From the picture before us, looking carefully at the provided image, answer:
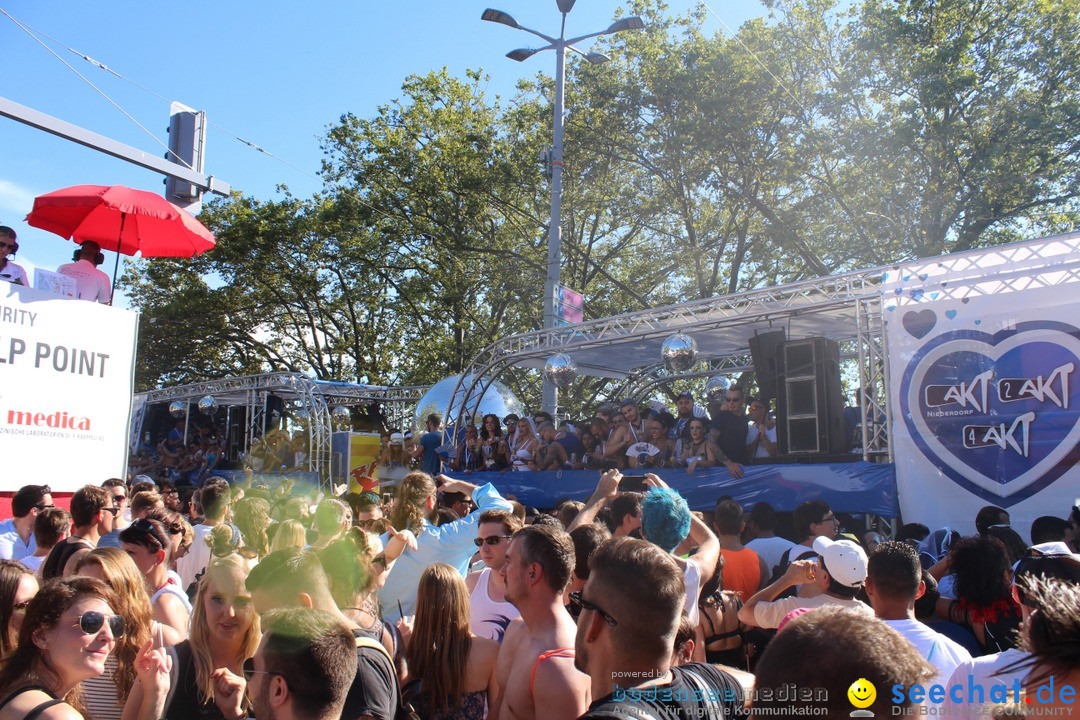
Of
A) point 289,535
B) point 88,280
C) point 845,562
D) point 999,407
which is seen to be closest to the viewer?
point 845,562

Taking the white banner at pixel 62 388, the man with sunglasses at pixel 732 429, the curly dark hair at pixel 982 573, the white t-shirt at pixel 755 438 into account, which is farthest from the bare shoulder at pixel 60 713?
the white t-shirt at pixel 755 438

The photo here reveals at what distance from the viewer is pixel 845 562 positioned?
353 centimetres

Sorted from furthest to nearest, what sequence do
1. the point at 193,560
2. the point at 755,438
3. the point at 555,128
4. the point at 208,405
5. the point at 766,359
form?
Result: 1. the point at 208,405
2. the point at 555,128
3. the point at 766,359
4. the point at 755,438
5. the point at 193,560

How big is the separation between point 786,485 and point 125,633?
7.52 metres

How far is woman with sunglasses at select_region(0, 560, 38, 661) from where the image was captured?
3000 mm

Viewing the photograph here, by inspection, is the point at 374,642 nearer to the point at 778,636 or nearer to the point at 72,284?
the point at 778,636

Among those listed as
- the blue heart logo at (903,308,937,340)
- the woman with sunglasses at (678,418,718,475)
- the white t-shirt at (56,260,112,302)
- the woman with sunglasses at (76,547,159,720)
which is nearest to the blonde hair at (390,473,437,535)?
the woman with sunglasses at (76,547,159,720)

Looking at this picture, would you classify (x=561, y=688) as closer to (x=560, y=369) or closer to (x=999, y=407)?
(x=999, y=407)

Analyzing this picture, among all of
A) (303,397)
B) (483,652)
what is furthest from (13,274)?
(303,397)

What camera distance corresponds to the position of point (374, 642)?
2719 mm

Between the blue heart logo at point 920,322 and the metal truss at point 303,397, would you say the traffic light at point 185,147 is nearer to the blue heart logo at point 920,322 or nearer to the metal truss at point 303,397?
the blue heart logo at point 920,322

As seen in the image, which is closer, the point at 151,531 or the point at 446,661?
the point at 446,661

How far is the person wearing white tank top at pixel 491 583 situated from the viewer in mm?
4066

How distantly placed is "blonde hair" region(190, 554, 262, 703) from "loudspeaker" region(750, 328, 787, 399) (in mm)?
8790
